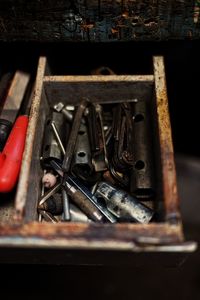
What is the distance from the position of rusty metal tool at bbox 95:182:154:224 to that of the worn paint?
373 mm

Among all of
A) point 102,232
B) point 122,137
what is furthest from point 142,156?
point 102,232

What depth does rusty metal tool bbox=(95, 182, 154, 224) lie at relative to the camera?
92 centimetres

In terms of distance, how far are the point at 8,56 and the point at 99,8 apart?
42 centimetres

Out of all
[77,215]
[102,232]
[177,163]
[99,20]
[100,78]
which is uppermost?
[99,20]

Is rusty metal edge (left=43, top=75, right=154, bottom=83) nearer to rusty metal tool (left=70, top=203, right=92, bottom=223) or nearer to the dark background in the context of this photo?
the dark background

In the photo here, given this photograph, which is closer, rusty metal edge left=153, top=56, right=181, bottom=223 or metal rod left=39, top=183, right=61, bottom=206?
rusty metal edge left=153, top=56, right=181, bottom=223

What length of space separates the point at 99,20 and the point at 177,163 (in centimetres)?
107

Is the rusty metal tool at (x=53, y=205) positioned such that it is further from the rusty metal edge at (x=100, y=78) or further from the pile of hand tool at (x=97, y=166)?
the rusty metal edge at (x=100, y=78)

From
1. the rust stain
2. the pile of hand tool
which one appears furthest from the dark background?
the rust stain

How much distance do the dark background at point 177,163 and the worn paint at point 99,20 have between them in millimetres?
176

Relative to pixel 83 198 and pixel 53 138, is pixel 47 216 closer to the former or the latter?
pixel 83 198

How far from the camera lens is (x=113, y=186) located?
3.30ft

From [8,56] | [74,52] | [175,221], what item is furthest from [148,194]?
[8,56]

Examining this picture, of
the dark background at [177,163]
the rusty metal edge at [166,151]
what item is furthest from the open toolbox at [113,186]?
the dark background at [177,163]
